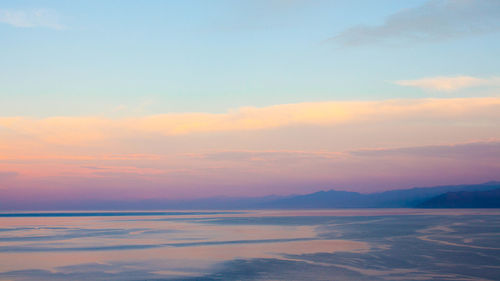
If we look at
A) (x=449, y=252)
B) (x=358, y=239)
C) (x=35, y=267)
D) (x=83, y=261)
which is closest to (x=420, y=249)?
(x=449, y=252)

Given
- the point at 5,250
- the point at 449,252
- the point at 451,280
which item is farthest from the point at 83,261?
the point at 449,252

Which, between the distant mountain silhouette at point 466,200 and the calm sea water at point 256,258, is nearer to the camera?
the calm sea water at point 256,258

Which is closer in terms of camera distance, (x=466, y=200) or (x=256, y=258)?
(x=256, y=258)

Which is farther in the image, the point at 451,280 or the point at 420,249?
the point at 420,249

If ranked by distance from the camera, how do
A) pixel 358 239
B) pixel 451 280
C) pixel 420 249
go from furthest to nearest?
pixel 358 239 → pixel 420 249 → pixel 451 280

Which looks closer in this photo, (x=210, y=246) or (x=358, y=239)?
(x=210, y=246)

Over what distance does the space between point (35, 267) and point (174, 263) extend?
4.35m

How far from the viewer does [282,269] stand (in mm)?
15867

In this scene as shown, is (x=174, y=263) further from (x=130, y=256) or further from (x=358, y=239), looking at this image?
(x=358, y=239)

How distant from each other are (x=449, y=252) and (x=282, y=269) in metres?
7.41

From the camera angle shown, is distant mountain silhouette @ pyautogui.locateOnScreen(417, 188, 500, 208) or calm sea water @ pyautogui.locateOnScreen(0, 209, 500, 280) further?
distant mountain silhouette @ pyautogui.locateOnScreen(417, 188, 500, 208)

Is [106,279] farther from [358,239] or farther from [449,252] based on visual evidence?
[358,239]

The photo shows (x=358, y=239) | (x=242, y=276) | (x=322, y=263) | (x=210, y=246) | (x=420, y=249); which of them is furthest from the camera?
(x=358, y=239)

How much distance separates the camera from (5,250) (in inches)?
840
